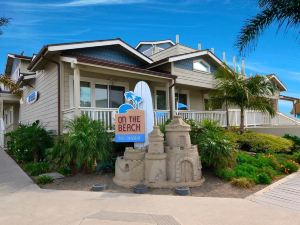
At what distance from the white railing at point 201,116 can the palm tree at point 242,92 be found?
1.38 metres

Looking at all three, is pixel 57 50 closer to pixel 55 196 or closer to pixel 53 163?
pixel 53 163

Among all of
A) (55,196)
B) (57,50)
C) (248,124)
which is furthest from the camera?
(248,124)

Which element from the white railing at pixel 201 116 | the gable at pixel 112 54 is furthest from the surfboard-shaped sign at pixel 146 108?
the gable at pixel 112 54

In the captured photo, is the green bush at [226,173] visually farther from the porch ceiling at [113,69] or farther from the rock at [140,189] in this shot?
the porch ceiling at [113,69]

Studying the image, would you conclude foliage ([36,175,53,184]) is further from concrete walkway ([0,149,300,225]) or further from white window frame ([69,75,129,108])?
white window frame ([69,75,129,108])

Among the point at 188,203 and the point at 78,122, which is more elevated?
the point at 78,122

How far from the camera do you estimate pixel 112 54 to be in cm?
1492

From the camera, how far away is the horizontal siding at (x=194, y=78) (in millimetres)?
16094

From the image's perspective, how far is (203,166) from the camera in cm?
933

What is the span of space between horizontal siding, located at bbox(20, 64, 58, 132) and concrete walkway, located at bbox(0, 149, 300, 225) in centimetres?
600

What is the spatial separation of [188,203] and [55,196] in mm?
3378

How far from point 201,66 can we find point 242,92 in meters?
4.30

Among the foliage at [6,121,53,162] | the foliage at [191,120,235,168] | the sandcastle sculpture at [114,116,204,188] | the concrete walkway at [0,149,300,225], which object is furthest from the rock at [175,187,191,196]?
the foliage at [6,121,53,162]

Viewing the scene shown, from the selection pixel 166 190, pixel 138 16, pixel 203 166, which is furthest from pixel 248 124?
pixel 166 190
